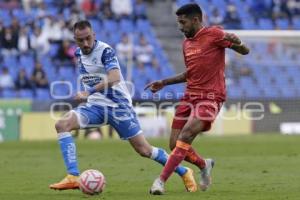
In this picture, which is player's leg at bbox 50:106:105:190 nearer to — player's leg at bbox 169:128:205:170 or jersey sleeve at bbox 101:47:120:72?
jersey sleeve at bbox 101:47:120:72

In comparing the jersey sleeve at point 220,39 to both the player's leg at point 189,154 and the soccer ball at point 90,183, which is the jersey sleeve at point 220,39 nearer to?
the player's leg at point 189,154

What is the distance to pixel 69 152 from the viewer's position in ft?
37.3

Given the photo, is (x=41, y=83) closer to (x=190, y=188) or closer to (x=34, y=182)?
(x=34, y=182)

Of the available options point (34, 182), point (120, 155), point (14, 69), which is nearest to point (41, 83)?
point (14, 69)

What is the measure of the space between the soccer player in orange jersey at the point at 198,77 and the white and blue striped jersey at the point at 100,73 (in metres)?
0.47

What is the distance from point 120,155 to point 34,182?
20.8 feet

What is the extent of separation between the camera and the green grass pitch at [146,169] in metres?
11.2

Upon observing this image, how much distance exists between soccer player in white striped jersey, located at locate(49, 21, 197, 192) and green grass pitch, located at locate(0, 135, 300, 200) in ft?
1.81

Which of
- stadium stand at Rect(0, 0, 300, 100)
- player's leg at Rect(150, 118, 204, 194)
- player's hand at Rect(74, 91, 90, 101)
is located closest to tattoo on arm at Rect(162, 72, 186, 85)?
player's leg at Rect(150, 118, 204, 194)

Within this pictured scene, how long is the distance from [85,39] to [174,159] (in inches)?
80.2

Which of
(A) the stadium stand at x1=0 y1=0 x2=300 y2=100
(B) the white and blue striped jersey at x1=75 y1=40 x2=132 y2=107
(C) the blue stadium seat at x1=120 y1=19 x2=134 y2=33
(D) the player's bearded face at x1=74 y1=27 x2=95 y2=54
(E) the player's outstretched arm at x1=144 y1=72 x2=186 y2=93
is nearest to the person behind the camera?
(D) the player's bearded face at x1=74 y1=27 x2=95 y2=54

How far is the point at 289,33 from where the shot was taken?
26531mm

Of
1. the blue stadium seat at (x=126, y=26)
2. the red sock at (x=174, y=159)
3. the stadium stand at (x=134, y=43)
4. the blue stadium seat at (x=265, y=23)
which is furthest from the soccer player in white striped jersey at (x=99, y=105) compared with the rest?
the blue stadium seat at (x=265, y=23)

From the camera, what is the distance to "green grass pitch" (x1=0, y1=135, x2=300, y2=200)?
1122cm
